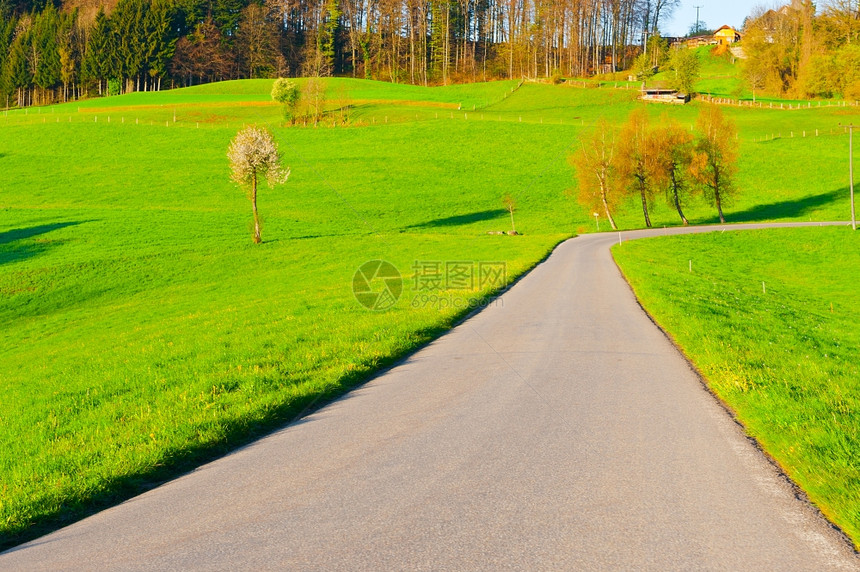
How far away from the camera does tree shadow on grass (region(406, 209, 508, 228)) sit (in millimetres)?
62000

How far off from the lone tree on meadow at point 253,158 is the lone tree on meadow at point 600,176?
29616mm

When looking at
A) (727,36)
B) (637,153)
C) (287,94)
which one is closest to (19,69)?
(287,94)

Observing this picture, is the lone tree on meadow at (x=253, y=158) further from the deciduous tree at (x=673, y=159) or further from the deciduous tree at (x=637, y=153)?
the deciduous tree at (x=673, y=159)

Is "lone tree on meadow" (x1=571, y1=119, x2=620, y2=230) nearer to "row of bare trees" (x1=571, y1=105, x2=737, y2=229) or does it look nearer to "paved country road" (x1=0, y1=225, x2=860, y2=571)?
"row of bare trees" (x1=571, y1=105, x2=737, y2=229)

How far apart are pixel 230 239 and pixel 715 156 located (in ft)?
152

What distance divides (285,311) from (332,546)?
18.2m

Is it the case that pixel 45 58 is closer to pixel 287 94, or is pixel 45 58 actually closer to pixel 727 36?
pixel 287 94

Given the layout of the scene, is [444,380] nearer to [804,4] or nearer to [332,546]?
[332,546]

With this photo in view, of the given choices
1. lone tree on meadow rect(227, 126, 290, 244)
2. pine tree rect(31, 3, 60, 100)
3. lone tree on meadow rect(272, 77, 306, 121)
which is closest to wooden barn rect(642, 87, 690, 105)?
lone tree on meadow rect(272, 77, 306, 121)

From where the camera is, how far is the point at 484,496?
645cm

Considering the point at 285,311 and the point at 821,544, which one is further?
the point at 285,311

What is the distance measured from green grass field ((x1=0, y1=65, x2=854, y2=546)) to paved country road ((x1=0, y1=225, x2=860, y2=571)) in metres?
1.29

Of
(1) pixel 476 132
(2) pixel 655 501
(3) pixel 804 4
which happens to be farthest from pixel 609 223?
(3) pixel 804 4

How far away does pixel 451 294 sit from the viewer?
80.0ft
